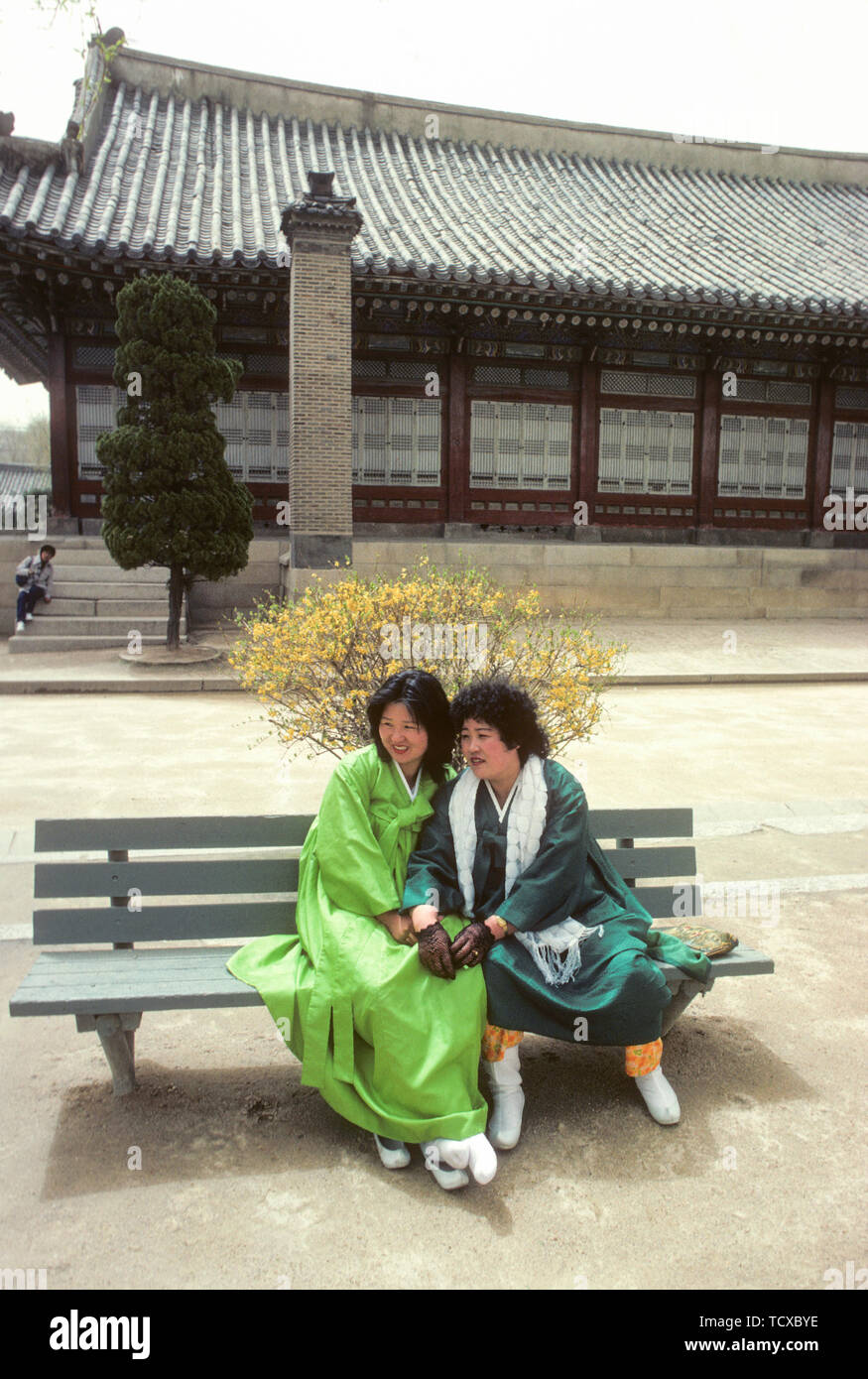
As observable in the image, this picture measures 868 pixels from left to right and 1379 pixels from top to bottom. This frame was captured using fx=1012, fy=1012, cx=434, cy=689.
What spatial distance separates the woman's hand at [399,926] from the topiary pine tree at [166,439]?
9.25 meters

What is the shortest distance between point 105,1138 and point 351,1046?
2.59 ft

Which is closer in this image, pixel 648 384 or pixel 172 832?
pixel 172 832

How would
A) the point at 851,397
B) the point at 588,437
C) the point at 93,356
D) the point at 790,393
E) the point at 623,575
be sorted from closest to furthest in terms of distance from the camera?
the point at 93,356
the point at 623,575
the point at 588,437
the point at 790,393
the point at 851,397

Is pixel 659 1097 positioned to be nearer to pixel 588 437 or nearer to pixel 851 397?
pixel 588 437

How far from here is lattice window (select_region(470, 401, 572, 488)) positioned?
16.8 meters

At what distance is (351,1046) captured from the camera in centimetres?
290

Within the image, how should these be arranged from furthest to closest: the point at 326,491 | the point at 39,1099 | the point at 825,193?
the point at 825,193, the point at 326,491, the point at 39,1099

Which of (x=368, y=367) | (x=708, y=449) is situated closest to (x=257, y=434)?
(x=368, y=367)

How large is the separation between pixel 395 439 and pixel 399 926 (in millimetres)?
14249

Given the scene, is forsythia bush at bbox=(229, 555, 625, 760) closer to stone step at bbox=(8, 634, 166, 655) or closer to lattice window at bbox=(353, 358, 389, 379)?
stone step at bbox=(8, 634, 166, 655)

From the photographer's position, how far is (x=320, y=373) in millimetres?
13891

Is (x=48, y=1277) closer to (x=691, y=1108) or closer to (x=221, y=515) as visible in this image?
(x=691, y=1108)

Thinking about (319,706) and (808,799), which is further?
(808,799)

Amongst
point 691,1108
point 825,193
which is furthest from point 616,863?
point 825,193
